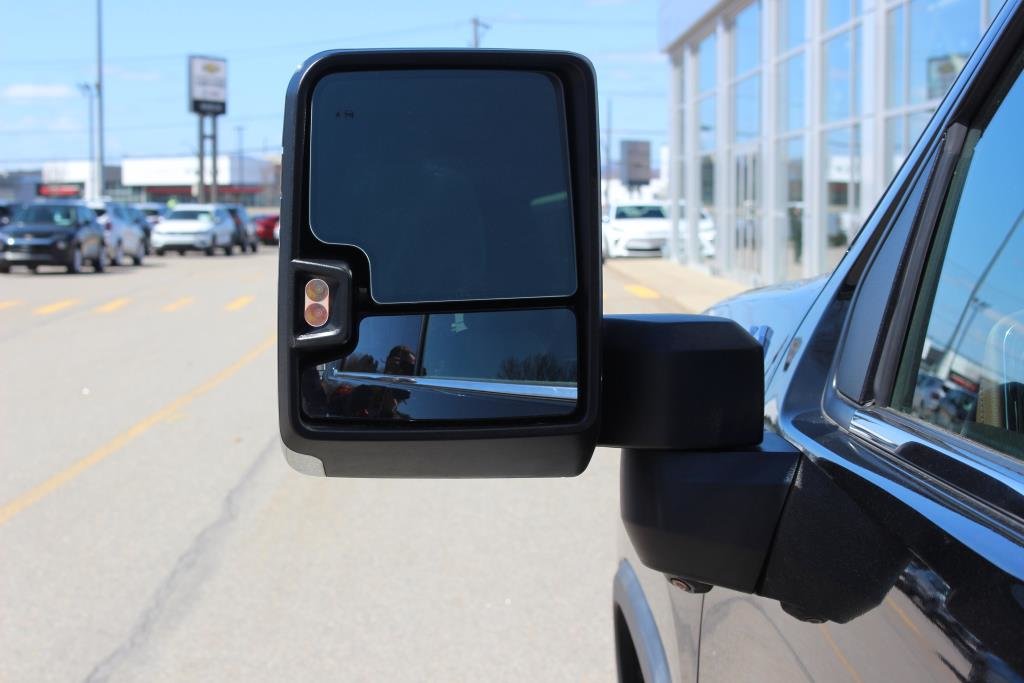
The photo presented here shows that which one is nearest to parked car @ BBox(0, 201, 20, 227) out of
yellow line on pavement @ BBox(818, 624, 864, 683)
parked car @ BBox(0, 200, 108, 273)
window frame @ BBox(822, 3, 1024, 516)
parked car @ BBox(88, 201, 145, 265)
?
parked car @ BBox(88, 201, 145, 265)

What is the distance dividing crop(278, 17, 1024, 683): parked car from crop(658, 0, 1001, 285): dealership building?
755cm

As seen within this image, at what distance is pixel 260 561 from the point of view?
19.1 ft

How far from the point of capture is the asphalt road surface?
4.60 metres

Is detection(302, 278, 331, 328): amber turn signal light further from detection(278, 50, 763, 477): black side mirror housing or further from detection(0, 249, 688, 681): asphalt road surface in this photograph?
detection(0, 249, 688, 681): asphalt road surface

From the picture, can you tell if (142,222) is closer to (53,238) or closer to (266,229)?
(266,229)

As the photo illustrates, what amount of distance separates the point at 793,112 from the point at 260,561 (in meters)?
17.3

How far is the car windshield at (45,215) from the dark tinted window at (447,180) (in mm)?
31436

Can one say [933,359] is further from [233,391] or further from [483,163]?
[233,391]

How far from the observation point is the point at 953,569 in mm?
1236

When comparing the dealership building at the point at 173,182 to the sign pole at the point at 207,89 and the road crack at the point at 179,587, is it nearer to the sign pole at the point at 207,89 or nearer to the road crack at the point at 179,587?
the sign pole at the point at 207,89

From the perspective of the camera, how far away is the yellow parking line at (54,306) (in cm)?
1994

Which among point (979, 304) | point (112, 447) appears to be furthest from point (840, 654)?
point (112, 447)

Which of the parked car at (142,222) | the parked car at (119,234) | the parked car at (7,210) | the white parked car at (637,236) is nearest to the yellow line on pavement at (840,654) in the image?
the parked car at (119,234)

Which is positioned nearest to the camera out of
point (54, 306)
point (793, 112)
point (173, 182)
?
point (54, 306)
